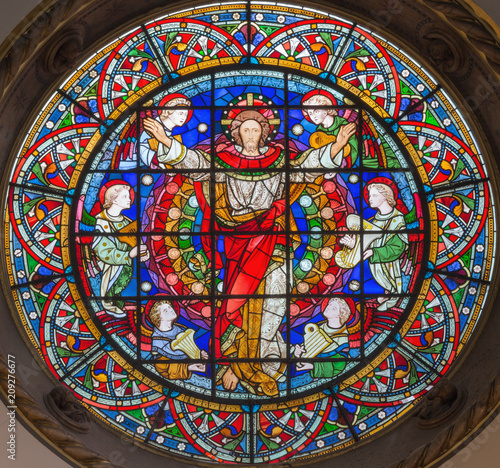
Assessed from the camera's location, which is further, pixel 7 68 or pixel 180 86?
pixel 180 86

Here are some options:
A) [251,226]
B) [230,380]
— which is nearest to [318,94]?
[251,226]

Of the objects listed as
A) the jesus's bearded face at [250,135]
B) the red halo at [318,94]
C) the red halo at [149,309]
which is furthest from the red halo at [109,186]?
the red halo at [318,94]

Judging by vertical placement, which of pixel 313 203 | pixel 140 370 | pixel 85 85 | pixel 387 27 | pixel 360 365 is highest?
pixel 85 85

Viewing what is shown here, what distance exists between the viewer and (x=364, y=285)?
12.4m

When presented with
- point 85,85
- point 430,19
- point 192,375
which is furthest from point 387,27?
point 192,375

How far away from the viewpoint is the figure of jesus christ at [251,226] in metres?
12.3

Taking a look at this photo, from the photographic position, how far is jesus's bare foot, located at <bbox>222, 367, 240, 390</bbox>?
12.2 m

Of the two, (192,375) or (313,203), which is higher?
(313,203)

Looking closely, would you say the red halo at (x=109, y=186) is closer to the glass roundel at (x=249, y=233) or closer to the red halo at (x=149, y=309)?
the glass roundel at (x=249, y=233)

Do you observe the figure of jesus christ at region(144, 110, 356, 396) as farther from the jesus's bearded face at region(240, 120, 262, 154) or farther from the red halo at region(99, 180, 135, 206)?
the red halo at region(99, 180, 135, 206)

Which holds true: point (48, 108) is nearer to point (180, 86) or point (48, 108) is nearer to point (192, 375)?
point (180, 86)

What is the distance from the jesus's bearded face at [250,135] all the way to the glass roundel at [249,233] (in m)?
Result: 0.02

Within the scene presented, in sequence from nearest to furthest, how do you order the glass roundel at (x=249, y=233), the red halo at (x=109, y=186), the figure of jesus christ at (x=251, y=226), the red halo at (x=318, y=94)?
the glass roundel at (x=249, y=233), the figure of jesus christ at (x=251, y=226), the red halo at (x=109, y=186), the red halo at (x=318, y=94)

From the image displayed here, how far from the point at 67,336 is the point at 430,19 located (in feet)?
15.3
